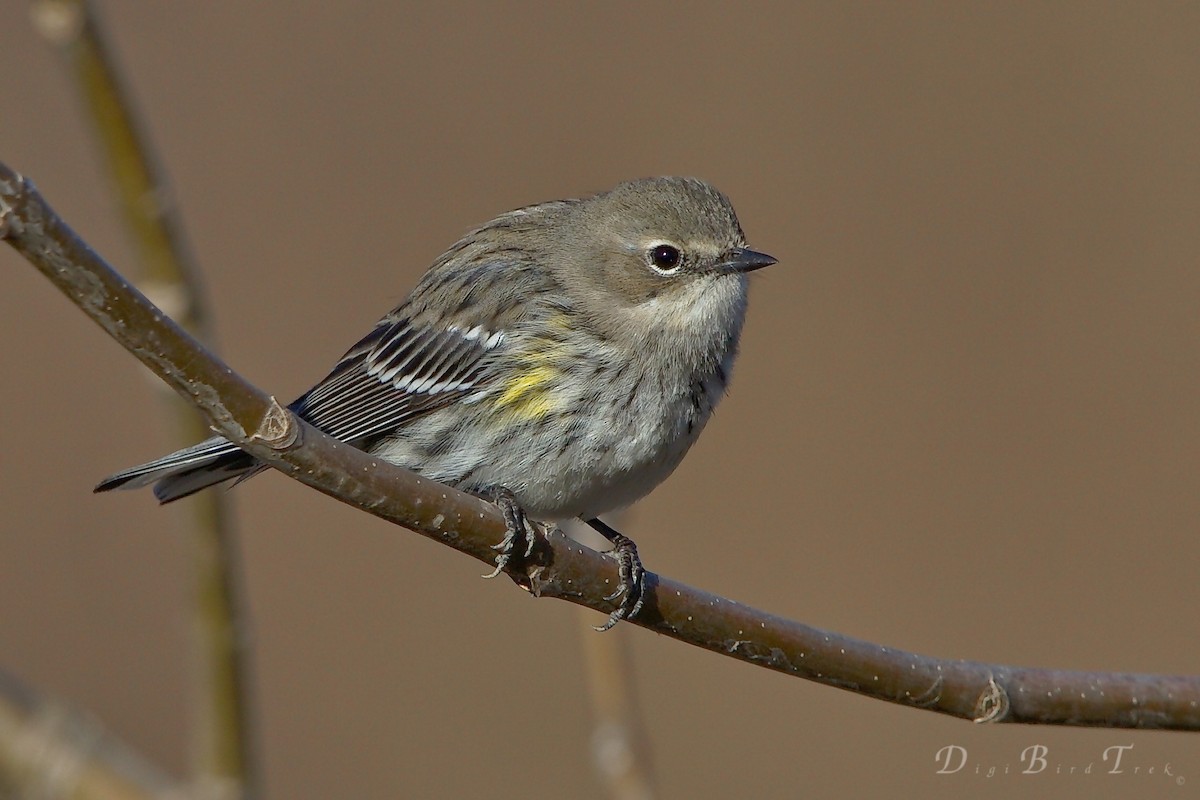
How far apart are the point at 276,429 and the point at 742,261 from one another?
3.03 meters

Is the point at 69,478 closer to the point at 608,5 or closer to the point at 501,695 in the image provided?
the point at 501,695

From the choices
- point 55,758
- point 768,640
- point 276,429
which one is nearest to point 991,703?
point 768,640

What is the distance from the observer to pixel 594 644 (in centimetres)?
486

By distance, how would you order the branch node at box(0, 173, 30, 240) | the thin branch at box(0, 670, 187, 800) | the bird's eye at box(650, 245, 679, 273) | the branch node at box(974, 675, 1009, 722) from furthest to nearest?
the bird's eye at box(650, 245, 679, 273) < the branch node at box(974, 675, 1009, 722) < the thin branch at box(0, 670, 187, 800) < the branch node at box(0, 173, 30, 240)

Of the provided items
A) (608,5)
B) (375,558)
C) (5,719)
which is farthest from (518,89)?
(5,719)

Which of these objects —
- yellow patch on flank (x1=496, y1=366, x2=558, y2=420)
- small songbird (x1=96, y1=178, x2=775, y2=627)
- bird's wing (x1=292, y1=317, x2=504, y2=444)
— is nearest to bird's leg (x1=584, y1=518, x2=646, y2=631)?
small songbird (x1=96, y1=178, x2=775, y2=627)

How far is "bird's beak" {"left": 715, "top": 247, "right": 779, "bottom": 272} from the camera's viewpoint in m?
5.81

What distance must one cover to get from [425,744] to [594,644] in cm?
564

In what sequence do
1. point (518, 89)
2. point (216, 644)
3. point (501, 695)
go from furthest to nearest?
point (518, 89) < point (501, 695) < point (216, 644)

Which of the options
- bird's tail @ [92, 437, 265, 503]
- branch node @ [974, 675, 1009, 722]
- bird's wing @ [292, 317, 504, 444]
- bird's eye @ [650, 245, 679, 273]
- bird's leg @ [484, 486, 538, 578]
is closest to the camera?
bird's leg @ [484, 486, 538, 578]

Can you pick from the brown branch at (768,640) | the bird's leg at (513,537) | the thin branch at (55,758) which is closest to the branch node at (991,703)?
the brown branch at (768,640)

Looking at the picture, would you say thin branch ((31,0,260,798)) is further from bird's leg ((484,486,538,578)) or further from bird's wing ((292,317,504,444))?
bird's wing ((292,317,504,444))

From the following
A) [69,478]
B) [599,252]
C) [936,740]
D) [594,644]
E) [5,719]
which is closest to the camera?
[5,719]

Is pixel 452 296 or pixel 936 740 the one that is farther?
pixel 936 740
